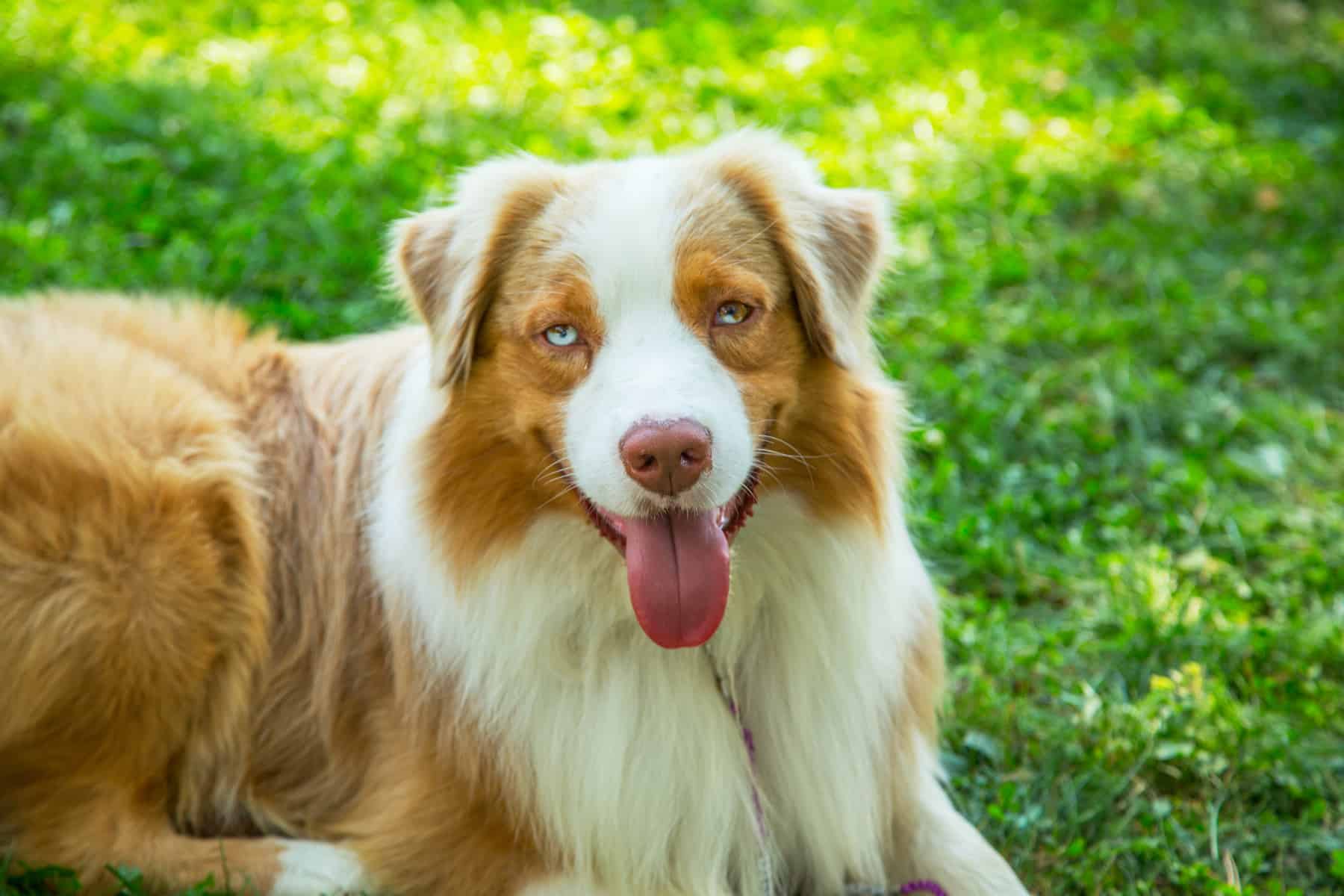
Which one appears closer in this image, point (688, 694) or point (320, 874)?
point (688, 694)

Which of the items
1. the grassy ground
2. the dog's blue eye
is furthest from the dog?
the grassy ground

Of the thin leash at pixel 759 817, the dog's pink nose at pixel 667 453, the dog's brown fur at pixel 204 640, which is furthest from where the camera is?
the dog's brown fur at pixel 204 640

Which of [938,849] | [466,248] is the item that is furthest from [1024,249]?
[466,248]

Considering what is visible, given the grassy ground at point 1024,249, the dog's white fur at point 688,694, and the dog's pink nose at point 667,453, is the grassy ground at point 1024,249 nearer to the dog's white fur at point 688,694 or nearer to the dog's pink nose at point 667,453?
the dog's white fur at point 688,694

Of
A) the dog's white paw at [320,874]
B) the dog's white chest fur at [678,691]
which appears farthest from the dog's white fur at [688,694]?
the dog's white paw at [320,874]

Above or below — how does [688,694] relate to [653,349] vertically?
below

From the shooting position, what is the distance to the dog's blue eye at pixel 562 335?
312cm

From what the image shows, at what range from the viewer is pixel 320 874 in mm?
3574

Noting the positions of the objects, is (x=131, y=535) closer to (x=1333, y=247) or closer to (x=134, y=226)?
(x=134, y=226)

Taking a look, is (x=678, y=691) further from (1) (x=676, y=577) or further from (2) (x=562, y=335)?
(2) (x=562, y=335)

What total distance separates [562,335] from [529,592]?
0.62 m

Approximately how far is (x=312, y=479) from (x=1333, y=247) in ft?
17.9

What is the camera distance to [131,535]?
359 cm

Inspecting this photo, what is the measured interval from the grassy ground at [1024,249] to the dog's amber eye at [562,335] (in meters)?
1.85
